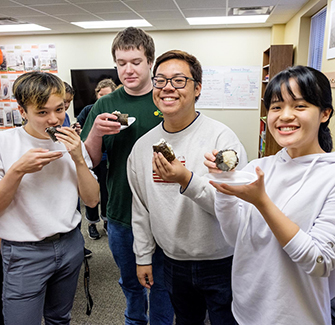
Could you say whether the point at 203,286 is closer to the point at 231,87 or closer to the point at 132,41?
the point at 132,41

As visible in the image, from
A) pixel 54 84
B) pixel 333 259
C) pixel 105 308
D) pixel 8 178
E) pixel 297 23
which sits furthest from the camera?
pixel 297 23

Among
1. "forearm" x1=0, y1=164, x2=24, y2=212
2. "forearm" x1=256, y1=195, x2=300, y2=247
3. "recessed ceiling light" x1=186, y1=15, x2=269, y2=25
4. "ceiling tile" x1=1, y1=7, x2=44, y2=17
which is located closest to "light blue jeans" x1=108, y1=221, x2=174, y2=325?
"forearm" x1=0, y1=164, x2=24, y2=212

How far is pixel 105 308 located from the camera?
2311 millimetres

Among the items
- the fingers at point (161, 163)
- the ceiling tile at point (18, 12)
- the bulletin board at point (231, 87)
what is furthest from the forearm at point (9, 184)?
the bulletin board at point (231, 87)

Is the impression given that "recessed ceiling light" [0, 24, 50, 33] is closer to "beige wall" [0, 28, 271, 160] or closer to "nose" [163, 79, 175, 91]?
"beige wall" [0, 28, 271, 160]

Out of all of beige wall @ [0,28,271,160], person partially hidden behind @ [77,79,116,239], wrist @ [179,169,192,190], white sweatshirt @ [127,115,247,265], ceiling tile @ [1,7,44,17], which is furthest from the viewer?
beige wall @ [0,28,271,160]

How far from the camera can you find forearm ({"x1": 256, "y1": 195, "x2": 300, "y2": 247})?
2.77 ft

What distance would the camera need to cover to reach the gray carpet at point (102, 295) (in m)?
2.19

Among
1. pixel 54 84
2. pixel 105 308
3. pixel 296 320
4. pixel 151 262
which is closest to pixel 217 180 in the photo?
pixel 296 320

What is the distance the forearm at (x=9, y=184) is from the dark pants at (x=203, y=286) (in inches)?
27.9

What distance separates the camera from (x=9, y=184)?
3.81 feet

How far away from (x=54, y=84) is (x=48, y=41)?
629 cm

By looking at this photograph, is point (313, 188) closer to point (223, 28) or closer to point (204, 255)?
point (204, 255)

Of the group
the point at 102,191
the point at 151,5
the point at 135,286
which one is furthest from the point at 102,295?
the point at 151,5
